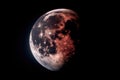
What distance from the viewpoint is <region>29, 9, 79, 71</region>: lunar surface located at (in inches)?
180

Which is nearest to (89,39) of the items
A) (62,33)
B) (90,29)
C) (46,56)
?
(90,29)

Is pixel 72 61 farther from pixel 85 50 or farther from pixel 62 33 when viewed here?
pixel 62 33

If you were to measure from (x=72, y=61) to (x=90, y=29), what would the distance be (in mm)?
740

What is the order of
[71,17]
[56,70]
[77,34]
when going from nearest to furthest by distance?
1. [77,34]
2. [71,17]
3. [56,70]

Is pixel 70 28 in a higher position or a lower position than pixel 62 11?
lower

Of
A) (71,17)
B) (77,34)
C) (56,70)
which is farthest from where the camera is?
(56,70)

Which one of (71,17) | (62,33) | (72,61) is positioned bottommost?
(72,61)

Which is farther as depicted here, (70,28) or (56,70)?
(56,70)

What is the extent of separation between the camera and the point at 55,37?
4.56 metres

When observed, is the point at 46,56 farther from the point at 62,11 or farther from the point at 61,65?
the point at 62,11

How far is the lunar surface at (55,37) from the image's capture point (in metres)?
4.57

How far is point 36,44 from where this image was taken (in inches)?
193

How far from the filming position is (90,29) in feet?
15.7

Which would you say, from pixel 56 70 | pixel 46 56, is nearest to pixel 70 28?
pixel 46 56
